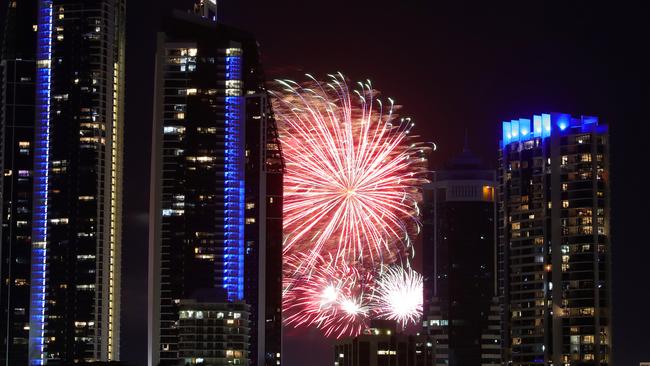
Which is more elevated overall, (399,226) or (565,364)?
(399,226)

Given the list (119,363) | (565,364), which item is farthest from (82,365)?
(565,364)

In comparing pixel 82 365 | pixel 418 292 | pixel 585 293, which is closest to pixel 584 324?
pixel 585 293

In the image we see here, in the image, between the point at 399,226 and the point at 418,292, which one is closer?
the point at 399,226

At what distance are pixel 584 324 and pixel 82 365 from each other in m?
51.8

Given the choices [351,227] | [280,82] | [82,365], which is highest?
[280,82]

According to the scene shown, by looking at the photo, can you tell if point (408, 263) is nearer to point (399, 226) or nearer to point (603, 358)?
point (399, 226)

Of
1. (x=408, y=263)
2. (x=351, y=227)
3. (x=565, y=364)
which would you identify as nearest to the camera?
(x=351, y=227)

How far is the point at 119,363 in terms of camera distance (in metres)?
199

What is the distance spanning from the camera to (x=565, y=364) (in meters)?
198

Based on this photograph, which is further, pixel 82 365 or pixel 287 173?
pixel 82 365

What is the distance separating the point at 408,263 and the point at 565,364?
23635mm

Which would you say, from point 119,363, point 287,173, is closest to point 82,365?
point 119,363

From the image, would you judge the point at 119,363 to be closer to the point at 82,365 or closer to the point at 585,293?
the point at 82,365

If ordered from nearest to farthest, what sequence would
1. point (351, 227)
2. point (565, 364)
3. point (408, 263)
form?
point (351, 227), point (408, 263), point (565, 364)
